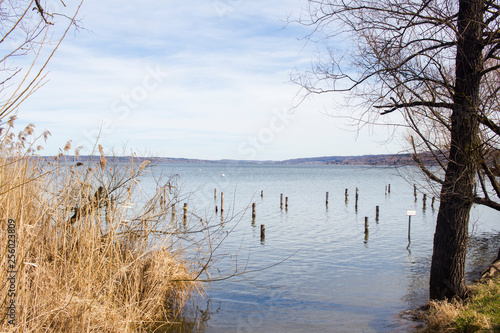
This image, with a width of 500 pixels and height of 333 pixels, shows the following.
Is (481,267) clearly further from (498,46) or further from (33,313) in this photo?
(33,313)

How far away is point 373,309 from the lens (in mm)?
11375

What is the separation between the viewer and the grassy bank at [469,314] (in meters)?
6.80

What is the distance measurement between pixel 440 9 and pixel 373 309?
792cm

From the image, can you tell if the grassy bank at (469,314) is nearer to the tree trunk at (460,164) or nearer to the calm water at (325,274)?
the tree trunk at (460,164)

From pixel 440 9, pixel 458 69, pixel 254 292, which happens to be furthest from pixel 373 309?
pixel 440 9

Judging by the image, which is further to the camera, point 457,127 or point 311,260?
point 311,260

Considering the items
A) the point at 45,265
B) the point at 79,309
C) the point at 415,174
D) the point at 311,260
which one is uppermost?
the point at 415,174

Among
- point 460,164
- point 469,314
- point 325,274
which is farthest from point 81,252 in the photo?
point 325,274

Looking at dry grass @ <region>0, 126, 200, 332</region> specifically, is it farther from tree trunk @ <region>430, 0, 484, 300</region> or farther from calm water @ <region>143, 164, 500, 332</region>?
tree trunk @ <region>430, 0, 484, 300</region>

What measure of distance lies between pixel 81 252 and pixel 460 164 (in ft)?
22.3

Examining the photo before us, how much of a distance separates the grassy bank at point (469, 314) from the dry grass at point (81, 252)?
5151 millimetres

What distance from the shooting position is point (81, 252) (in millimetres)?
5828

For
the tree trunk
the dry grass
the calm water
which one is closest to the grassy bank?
the tree trunk

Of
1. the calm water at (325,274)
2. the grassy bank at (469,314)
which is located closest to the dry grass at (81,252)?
the calm water at (325,274)
